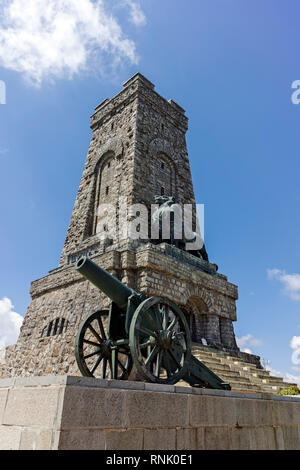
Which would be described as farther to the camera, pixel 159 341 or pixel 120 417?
pixel 159 341

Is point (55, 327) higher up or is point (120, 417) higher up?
point (55, 327)

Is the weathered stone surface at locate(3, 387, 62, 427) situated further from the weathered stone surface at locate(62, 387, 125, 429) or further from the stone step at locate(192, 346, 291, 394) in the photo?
the stone step at locate(192, 346, 291, 394)

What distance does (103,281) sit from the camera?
5.22 meters

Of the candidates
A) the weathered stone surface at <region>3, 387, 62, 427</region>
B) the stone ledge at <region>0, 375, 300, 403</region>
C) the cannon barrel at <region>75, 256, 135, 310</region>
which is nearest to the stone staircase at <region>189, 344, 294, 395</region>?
the stone ledge at <region>0, 375, 300, 403</region>

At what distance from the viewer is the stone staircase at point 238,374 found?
8.80 m

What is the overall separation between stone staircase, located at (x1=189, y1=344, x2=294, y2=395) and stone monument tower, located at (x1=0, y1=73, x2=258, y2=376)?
133 centimetres

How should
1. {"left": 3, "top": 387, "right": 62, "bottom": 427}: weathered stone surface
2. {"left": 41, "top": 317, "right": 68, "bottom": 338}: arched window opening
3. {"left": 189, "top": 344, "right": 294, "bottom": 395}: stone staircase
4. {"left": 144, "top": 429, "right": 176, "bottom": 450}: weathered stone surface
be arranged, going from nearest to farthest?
{"left": 3, "top": 387, "right": 62, "bottom": 427}: weathered stone surface, {"left": 144, "top": 429, "right": 176, "bottom": 450}: weathered stone surface, {"left": 189, "top": 344, "right": 294, "bottom": 395}: stone staircase, {"left": 41, "top": 317, "right": 68, "bottom": 338}: arched window opening

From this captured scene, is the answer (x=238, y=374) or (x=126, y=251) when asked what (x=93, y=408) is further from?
(x=126, y=251)

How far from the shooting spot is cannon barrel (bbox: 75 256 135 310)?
506 cm

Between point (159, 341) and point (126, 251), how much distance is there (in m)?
6.33

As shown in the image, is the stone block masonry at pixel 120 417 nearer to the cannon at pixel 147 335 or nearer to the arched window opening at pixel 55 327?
the cannon at pixel 147 335

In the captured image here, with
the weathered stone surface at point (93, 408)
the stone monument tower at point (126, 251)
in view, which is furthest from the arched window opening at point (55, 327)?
the weathered stone surface at point (93, 408)

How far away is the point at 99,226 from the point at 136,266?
5171mm

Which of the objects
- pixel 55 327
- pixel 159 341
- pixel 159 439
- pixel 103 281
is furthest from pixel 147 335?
pixel 55 327
